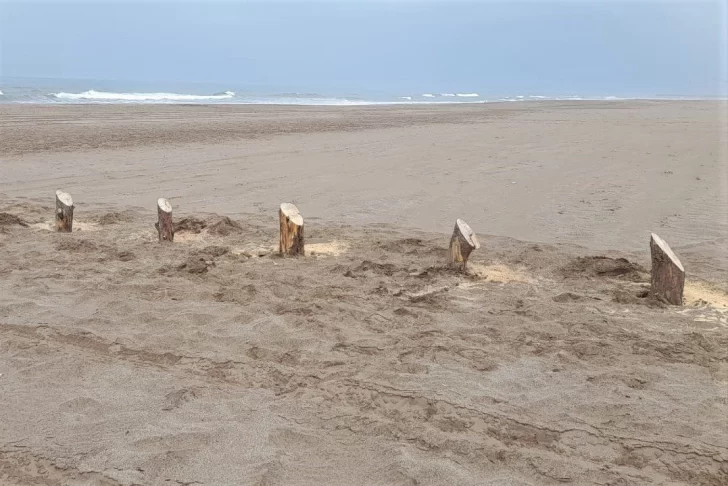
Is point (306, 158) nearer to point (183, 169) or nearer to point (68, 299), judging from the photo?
point (183, 169)

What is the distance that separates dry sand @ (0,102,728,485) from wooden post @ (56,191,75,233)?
7.1 inches

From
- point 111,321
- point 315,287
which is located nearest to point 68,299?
point 111,321

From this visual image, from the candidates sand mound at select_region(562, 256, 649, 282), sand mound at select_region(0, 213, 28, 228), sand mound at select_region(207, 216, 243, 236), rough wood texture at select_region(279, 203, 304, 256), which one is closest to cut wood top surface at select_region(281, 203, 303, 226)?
rough wood texture at select_region(279, 203, 304, 256)

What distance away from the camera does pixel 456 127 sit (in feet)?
70.4

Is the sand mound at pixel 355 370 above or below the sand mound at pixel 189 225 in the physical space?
below

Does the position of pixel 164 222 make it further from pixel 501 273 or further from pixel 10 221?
pixel 501 273

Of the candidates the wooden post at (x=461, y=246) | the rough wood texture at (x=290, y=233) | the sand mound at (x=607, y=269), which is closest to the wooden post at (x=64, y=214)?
the rough wood texture at (x=290, y=233)

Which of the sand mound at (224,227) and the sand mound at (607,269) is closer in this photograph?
the sand mound at (607,269)

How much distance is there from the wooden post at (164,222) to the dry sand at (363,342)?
0.14 meters

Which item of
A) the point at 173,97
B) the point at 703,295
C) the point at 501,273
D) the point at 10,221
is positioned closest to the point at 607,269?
the point at 703,295

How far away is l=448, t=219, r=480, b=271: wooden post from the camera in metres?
5.86

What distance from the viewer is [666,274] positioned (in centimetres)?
514

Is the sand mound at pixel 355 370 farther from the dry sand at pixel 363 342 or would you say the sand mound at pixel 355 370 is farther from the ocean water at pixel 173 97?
the ocean water at pixel 173 97

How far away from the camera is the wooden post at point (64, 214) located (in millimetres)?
7230
